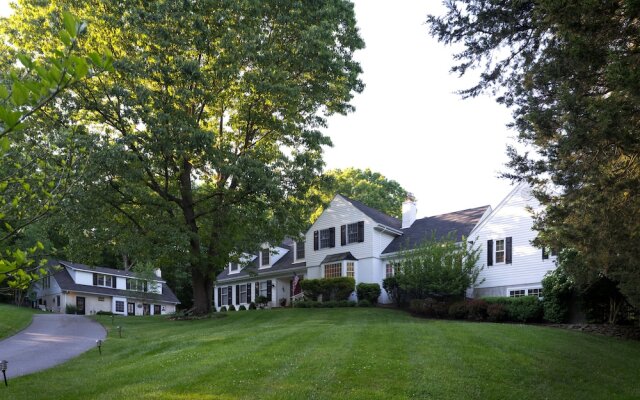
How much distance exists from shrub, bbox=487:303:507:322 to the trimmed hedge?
29.2 feet

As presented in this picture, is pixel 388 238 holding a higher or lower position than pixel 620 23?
lower

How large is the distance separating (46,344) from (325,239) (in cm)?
1824

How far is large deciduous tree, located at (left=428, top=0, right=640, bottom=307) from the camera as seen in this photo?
705 centimetres

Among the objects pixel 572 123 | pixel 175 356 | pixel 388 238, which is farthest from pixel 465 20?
pixel 388 238

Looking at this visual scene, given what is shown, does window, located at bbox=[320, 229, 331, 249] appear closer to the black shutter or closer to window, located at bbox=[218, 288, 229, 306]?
the black shutter

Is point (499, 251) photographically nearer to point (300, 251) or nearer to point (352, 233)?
point (352, 233)

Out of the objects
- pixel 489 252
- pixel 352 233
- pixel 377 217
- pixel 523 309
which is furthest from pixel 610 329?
pixel 377 217

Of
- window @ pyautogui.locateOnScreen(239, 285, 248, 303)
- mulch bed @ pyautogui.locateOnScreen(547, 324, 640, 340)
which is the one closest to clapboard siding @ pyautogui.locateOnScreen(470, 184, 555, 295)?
mulch bed @ pyautogui.locateOnScreen(547, 324, 640, 340)

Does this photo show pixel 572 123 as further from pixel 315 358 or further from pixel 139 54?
pixel 139 54

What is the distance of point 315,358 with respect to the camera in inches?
454

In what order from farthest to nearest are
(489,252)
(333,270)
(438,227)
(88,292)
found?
(88,292) → (333,270) → (438,227) → (489,252)

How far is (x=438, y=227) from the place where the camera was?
31594 mm

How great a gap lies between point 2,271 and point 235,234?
21879 mm

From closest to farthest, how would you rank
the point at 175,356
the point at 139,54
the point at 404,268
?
1. the point at 175,356
2. the point at 139,54
3. the point at 404,268
